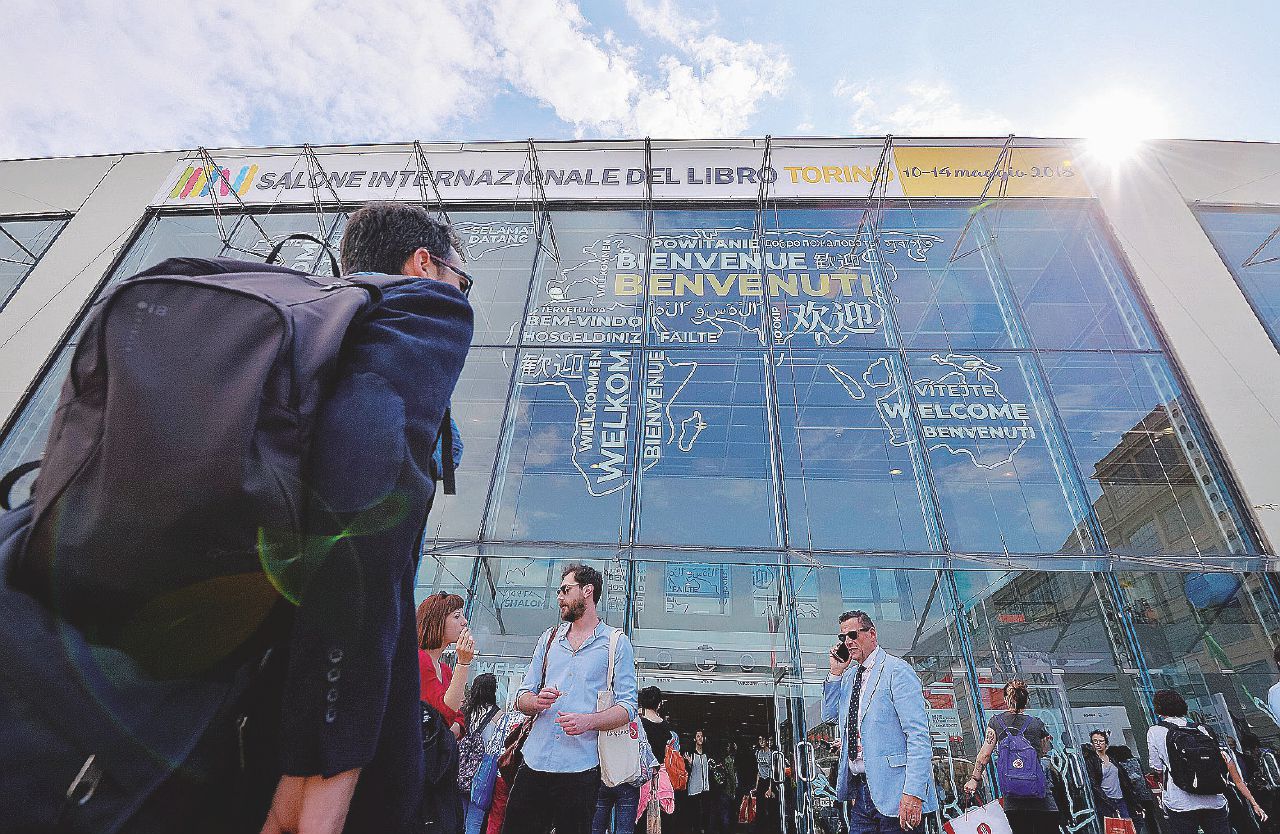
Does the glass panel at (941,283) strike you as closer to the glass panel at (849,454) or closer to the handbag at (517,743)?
the glass panel at (849,454)

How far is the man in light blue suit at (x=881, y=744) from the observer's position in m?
3.36

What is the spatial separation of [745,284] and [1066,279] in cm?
470

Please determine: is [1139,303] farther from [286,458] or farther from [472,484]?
[286,458]

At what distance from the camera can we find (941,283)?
29.7 feet

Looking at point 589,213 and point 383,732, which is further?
point 589,213

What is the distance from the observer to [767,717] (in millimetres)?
7105

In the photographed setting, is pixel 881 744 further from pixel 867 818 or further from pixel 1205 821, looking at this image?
pixel 1205 821

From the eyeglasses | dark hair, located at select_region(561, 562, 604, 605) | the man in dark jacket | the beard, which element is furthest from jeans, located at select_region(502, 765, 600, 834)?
the eyeglasses

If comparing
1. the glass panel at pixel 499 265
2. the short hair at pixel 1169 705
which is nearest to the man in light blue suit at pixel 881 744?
the short hair at pixel 1169 705

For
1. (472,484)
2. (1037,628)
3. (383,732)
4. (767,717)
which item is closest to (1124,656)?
(1037,628)

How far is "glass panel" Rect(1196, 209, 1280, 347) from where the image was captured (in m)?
8.63

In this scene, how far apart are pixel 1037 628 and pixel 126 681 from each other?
805 cm

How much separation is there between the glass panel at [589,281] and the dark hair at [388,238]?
7.36 m

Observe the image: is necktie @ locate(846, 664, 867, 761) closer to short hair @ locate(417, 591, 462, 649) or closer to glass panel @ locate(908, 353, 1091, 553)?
short hair @ locate(417, 591, 462, 649)
